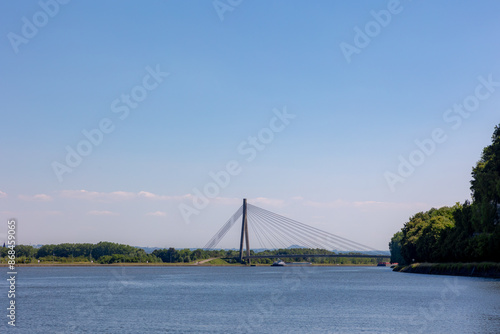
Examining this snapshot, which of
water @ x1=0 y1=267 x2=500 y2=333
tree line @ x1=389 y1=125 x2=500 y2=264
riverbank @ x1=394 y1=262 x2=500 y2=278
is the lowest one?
water @ x1=0 y1=267 x2=500 y2=333

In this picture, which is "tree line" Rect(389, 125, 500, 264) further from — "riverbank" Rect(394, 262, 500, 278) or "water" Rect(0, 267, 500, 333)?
"water" Rect(0, 267, 500, 333)

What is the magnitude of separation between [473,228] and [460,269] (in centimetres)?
720

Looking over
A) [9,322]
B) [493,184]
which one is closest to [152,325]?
[9,322]

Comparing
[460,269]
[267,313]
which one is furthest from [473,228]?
[267,313]

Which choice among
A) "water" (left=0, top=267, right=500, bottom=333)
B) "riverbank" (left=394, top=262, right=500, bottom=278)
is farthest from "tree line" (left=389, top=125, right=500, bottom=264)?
"water" (left=0, top=267, right=500, bottom=333)

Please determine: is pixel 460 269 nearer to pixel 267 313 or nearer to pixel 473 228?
pixel 473 228

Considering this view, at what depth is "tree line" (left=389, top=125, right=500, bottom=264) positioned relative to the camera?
75.1 metres

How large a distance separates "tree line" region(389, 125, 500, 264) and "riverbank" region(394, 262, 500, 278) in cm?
117

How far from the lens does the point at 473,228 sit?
274ft

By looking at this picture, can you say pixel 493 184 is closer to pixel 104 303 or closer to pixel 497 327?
pixel 497 327

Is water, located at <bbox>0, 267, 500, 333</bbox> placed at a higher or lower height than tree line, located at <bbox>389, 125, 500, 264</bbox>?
lower

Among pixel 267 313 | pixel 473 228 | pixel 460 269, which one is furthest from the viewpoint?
pixel 460 269

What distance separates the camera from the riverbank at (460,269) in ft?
249

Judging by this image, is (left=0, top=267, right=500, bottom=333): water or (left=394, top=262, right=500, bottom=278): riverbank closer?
(left=0, top=267, right=500, bottom=333): water
